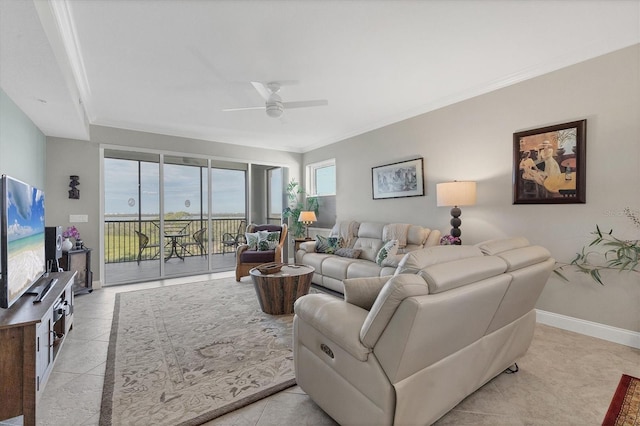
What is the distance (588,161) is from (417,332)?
9.19 feet

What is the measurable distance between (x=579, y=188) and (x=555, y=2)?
1.64 m

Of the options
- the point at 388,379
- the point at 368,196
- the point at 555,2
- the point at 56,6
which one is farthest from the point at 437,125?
the point at 56,6

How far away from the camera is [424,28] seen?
7.70 ft

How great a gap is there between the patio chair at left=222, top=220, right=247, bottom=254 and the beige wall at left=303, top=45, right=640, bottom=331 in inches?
142

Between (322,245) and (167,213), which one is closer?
(322,245)

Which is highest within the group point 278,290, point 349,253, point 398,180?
point 398,180

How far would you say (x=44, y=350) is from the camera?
1.80 metres

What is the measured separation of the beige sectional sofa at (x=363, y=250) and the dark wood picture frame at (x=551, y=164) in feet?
3.77

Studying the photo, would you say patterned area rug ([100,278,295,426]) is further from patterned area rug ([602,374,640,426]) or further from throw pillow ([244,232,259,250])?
patterned area rug ([602,374,640,426])

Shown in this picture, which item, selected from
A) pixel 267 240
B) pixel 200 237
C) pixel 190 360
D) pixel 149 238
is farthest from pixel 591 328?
pixel 149 238

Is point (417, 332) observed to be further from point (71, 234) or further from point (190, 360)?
point (71, 234)

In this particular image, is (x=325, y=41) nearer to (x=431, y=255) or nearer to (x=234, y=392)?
(x=431, y=255)

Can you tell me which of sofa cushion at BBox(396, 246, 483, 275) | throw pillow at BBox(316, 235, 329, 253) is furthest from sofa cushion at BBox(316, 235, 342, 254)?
sofa cushion at BBox(396, 246, 483, 275)

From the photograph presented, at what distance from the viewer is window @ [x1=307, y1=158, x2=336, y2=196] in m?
6.20
